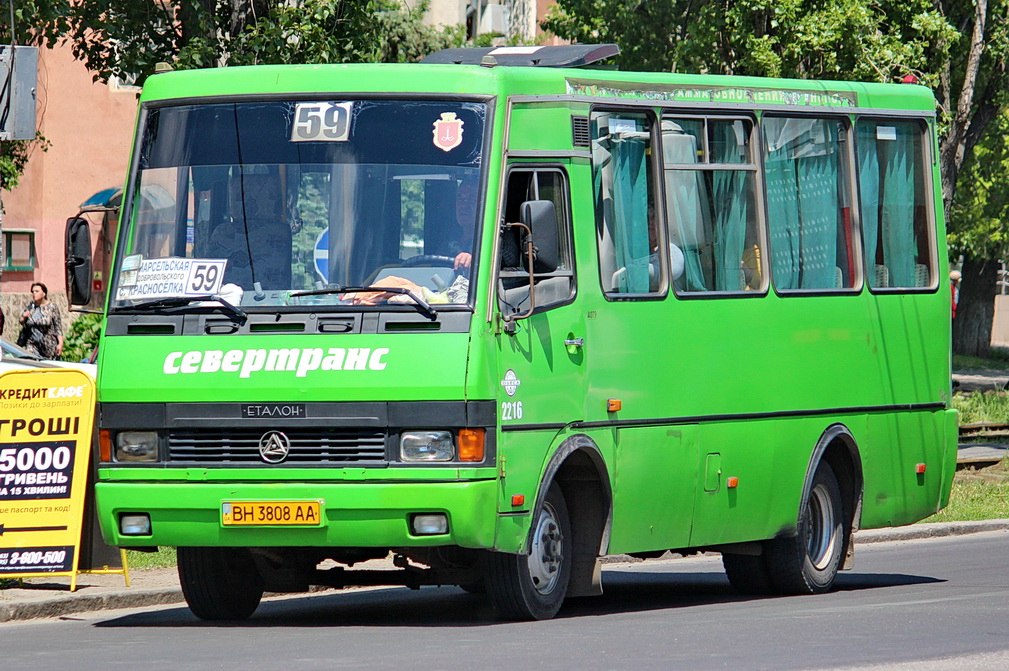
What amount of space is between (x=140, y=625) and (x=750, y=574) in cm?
429

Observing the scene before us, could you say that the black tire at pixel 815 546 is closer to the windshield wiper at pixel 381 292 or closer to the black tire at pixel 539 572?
the black tire at pixel 539 572

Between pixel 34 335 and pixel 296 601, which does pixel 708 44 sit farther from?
pixel 296 601

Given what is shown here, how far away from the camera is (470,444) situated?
32.1 ft

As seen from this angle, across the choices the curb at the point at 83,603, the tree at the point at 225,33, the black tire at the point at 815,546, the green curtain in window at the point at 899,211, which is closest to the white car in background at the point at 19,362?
the curb at the point at 83,603

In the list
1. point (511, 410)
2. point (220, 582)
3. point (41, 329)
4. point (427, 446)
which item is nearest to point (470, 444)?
point (427, 446)

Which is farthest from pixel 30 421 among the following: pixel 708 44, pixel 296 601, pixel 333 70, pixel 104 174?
pixel 104 174

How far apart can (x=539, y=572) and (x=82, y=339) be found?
12.5m

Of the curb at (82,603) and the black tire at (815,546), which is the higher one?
the black tire at (815,546)

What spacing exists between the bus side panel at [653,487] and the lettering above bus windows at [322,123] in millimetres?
2224

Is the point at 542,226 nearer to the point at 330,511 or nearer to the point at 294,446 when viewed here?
the point at 294,446

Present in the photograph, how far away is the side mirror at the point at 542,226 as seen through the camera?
10055mm

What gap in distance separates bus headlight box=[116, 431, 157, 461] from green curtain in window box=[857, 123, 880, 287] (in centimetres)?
545

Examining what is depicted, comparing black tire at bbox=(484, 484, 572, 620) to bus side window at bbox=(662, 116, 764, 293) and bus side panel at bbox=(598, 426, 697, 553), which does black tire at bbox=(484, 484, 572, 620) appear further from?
bus side window at bbox=(662, 116, 764, 293)

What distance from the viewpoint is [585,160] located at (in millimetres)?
10852
